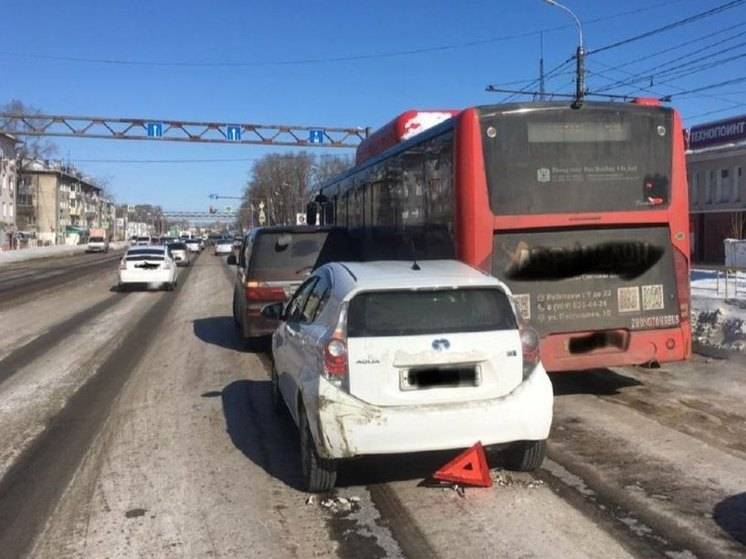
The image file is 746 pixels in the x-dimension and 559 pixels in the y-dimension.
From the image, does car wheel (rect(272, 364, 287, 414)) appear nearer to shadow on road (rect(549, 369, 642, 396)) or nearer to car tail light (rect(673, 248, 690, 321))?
shadow on road (rect(549, 369, 642, 396))

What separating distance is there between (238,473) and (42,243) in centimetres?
11571

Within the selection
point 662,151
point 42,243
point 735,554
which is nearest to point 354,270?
point 735,554

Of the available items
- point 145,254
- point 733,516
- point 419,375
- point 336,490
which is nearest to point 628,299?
point 733,516

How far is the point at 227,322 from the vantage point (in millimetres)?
16734

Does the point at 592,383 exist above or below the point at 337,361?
below

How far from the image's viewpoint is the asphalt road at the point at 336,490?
4.60 m

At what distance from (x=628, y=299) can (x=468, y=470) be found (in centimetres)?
368

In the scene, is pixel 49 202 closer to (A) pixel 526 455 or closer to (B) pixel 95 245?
(B) pixel 95 245

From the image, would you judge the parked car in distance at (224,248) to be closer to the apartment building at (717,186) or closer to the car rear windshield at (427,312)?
the apartment building at (717,186)

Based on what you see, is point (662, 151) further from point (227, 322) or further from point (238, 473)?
point (227, 322)

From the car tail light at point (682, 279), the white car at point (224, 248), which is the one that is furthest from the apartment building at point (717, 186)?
the white car at point (224, 248)

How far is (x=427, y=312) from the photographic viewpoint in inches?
220

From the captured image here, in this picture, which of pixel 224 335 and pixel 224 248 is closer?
Result: pixel 224 335

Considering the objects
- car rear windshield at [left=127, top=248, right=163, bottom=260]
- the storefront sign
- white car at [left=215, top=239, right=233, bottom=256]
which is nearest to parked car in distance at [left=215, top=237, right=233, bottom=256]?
white car at [left=215, top=239, right=233, bottom=256]
